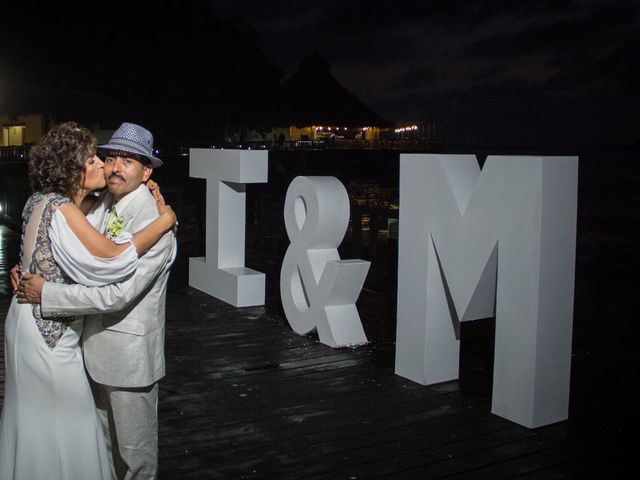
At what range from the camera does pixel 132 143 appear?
342 cm

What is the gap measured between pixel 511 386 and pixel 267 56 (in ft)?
127

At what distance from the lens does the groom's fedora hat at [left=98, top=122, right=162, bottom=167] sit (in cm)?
339

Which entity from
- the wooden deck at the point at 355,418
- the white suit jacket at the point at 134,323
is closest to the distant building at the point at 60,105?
the wooden deck at the point at 355,418

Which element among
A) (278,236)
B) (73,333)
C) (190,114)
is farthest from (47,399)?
(190,114)

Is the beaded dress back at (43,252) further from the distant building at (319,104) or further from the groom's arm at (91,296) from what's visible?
the distant building at (319,104)

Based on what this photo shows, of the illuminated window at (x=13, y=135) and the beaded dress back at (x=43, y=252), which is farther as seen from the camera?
the illuminated window at (x=13, y=135)

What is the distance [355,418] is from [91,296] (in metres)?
2.41

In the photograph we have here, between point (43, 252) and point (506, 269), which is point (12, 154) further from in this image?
point (43, 252)

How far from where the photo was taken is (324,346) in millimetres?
6672

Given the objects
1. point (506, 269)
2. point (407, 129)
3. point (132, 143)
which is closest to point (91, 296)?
point (132, 143)

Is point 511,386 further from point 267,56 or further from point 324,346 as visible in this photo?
point 267,56

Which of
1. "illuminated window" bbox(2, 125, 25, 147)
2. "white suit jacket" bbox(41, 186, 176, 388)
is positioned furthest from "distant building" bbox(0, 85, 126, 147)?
"white suit jacket" bbox(41, 186, 176, 388)

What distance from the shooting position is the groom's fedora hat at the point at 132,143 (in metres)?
3.39

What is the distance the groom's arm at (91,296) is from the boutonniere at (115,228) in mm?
286
